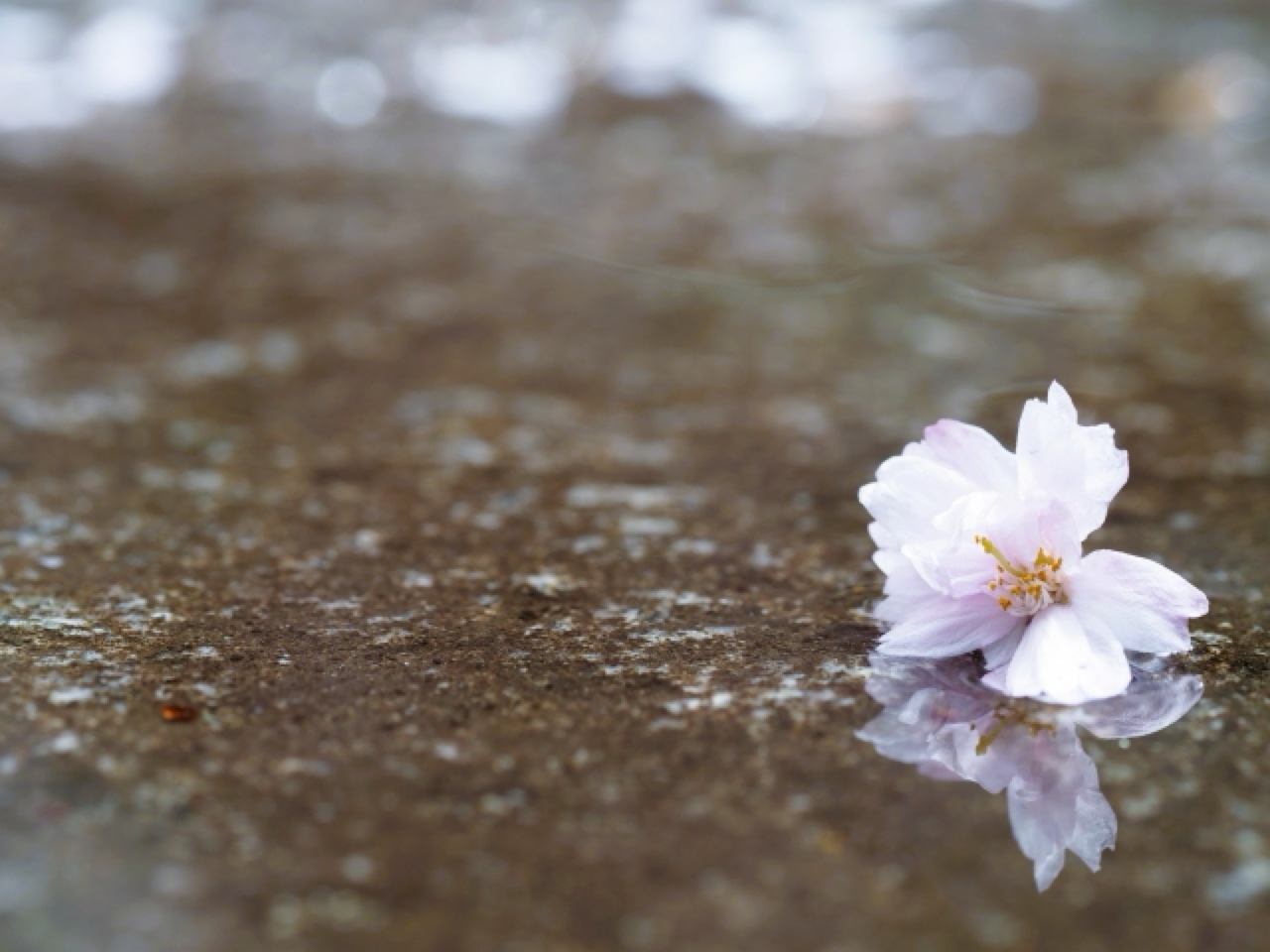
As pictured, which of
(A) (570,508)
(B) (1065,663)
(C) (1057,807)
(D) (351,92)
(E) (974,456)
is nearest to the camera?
(C) (1057,807)

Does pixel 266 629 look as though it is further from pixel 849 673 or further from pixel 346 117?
pixel 346 117

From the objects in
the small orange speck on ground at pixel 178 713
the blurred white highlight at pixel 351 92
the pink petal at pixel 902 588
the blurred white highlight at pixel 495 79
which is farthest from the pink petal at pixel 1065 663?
the blurred white highlight at pixel 351 92

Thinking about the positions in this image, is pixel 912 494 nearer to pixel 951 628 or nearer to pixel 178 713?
pixel 951 628

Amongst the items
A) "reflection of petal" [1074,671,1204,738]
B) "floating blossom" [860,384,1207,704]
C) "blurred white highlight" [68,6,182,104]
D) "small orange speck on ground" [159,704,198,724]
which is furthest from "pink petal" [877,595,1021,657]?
"blurred white highlight" [68,6,182,104]

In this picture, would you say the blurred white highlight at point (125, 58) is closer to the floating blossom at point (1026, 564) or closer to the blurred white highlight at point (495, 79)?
the blurred white highlight at point (495, 79)

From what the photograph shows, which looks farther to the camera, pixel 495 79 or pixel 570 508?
pixel 495 79

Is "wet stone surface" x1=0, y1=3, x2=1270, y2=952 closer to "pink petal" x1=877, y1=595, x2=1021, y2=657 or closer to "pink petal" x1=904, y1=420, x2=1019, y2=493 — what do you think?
"pink petal" x1=877, y1=595, x2=1021, y2=657

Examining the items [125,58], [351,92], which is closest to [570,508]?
[351,92]
